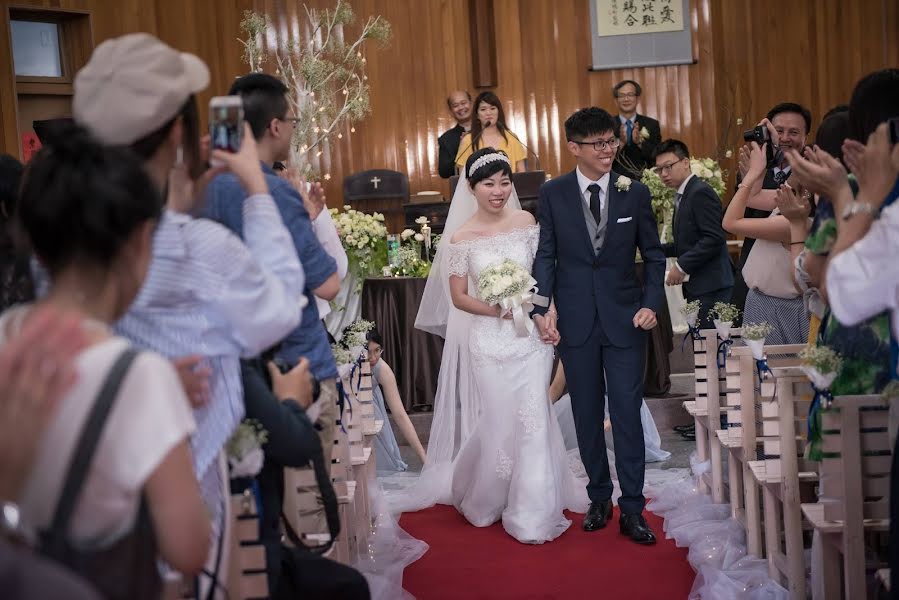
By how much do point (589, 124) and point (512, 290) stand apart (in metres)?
0.82

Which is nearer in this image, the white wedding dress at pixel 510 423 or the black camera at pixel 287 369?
the black camera at pixel 287 369

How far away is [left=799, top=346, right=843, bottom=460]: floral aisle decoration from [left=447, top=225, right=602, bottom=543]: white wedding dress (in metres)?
1.96

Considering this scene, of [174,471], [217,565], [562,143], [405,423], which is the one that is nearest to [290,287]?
[217,565]

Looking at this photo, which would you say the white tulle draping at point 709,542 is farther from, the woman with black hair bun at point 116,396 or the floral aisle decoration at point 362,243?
→ the floral aisle decoration at point 362,243

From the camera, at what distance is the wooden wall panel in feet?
35.3

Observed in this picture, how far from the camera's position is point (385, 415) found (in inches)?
249

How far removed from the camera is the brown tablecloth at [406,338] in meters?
7.02

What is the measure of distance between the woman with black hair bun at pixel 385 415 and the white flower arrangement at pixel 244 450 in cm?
378

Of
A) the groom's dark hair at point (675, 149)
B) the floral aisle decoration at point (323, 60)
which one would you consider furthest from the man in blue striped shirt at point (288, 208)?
the floral aisle decoration at point (323, 60)

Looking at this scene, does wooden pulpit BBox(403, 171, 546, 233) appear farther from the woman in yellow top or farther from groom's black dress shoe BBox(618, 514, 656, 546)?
groom's black dress shoe BBox(618, 514, 656, 546)

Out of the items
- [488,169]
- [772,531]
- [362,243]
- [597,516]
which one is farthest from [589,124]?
[362,243]

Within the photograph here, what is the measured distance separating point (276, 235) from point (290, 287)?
0.12 meters

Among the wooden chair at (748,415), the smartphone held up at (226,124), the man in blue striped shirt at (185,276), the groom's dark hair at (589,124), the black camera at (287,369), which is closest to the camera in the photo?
the man in blue striped shirt at (185,276)

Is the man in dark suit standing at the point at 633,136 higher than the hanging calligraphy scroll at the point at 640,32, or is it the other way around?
the hanging calligraphy scroll at the point at 640,32
